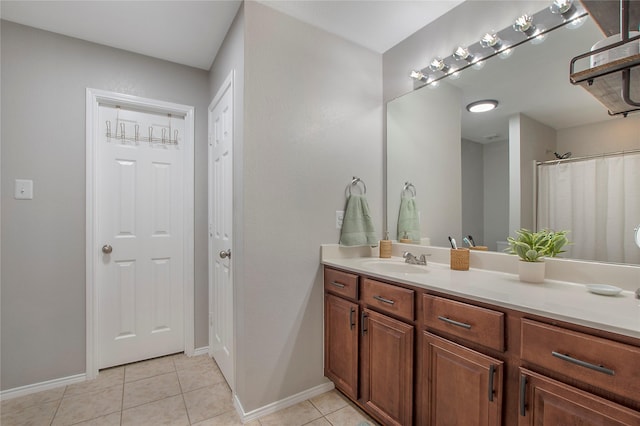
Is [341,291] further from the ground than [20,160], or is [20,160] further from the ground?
[20,160]

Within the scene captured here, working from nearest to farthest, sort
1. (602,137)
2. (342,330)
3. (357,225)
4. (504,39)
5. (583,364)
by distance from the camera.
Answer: (583,364) → (602,137) → (504,39) → (342,330) → (357,225)

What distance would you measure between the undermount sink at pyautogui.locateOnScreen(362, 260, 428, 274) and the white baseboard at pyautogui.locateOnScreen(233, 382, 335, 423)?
2.88ft

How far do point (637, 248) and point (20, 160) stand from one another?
11.0 ft

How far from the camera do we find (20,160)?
74.4 inches

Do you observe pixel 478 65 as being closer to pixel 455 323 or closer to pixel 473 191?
pixel 473 191

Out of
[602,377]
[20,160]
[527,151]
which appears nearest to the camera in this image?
[602,377]

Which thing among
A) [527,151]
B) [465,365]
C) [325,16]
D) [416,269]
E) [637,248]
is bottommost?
[465,365]

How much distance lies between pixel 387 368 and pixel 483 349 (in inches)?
→ 21.5

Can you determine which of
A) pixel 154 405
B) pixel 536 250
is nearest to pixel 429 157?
pixel 536 250

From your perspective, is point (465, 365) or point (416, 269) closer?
point (465, 365)

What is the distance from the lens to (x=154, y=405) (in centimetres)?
180

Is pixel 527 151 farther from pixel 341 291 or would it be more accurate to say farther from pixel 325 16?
pixel 325 16

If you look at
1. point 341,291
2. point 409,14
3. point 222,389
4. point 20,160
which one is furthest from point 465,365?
point 20,160

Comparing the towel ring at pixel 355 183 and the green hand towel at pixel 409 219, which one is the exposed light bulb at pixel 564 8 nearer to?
the green hand towel at pixel 409 219
